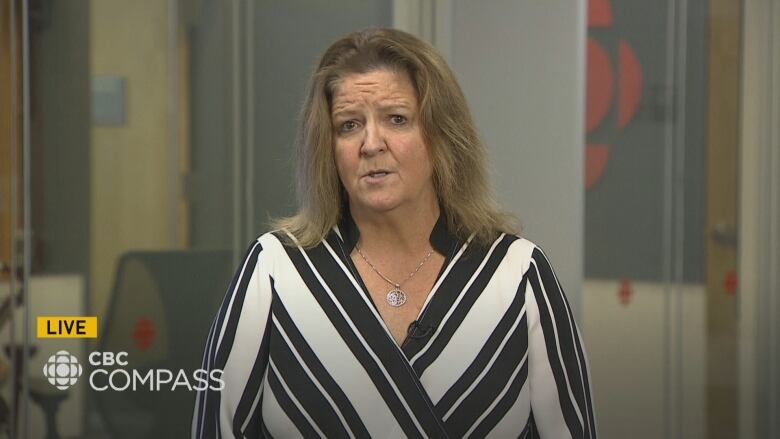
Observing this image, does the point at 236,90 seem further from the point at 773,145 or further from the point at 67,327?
the point at 773,145

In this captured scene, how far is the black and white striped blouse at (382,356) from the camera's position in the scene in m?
1.53

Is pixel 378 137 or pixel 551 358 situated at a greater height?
pixel 378 137

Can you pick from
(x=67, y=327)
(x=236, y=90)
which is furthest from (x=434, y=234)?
(x=67, y=327)

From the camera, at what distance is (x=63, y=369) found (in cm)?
215

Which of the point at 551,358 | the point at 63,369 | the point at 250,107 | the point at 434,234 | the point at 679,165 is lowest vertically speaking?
the point at 63,369

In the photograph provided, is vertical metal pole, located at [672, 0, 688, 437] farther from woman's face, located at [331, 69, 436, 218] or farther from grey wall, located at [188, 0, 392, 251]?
woman's face, located at [331, 69, 436, 218]

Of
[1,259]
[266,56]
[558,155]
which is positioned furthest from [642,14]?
[1,259]

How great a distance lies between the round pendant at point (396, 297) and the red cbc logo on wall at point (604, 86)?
0.68 meters

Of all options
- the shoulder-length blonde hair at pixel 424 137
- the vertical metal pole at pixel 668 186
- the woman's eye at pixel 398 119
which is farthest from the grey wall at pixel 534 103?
the woman's eye at pixel 398 119

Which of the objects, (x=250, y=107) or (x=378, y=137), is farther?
(x=250, y=107)

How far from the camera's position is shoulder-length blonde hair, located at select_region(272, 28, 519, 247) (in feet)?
4.97

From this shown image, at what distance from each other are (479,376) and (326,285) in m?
A: 0.26

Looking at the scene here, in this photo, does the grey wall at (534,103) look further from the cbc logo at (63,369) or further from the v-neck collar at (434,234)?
the cbc logo at (63,369)

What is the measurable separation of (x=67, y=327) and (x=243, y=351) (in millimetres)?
771
